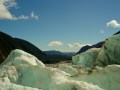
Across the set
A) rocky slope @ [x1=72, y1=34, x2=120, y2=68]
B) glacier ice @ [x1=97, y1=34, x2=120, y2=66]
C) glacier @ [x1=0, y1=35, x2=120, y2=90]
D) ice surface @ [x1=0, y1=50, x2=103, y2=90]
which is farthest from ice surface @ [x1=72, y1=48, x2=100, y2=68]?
ice surface @ [x1=0, y1=50, x2=103, y2=90]

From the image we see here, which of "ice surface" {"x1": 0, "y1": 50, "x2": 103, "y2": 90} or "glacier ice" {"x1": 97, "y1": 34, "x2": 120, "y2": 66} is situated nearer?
"ice surface" {"x1": 0, "y1": 50, "x2": 103, "y2": 90}

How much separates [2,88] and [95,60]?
58.6 feet

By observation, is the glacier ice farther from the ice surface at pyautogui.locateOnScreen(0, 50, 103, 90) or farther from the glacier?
the ice surface at pyautogui.locateOnScreen(0, 50, 103, 90)

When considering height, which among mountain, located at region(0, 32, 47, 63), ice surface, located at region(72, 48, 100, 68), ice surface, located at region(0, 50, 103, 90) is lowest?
ice surface, located at region(0, 50, 103, 90)

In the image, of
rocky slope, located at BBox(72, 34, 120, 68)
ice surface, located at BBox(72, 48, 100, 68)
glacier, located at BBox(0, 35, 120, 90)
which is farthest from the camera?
ice surface, located at BBox(72, 48, 100, 68)

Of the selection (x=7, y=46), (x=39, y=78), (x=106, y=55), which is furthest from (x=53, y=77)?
(x=7, y=46)

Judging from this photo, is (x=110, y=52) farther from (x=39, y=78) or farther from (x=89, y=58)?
(x=39, y=78)

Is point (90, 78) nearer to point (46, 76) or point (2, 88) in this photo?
point (46, 76)

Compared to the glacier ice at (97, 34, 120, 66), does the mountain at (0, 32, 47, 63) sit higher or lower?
higher

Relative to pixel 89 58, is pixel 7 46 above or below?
above

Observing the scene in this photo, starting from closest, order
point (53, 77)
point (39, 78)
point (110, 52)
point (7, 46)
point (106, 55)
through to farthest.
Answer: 1. point (53, 77)
2. point (39, 78)
3. point (110, 52)
4. point (106, 55)
5. point (7, 46)

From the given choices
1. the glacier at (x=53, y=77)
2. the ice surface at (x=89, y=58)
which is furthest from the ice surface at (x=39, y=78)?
the ice surface at (x=89, y=58)

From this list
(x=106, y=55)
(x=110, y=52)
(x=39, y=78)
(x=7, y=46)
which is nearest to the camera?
(x=39, y=78)

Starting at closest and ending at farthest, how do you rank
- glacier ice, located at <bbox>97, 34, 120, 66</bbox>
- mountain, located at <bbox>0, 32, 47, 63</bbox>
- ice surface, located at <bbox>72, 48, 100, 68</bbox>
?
glacier ice, located at <bbox>97, 34, 120, 66</bbox>, ice surface, located at <bbox>72, 48, 100, 68</bbox>, mountain, located at <bbox>0, 32, 47, 63</bbox>
